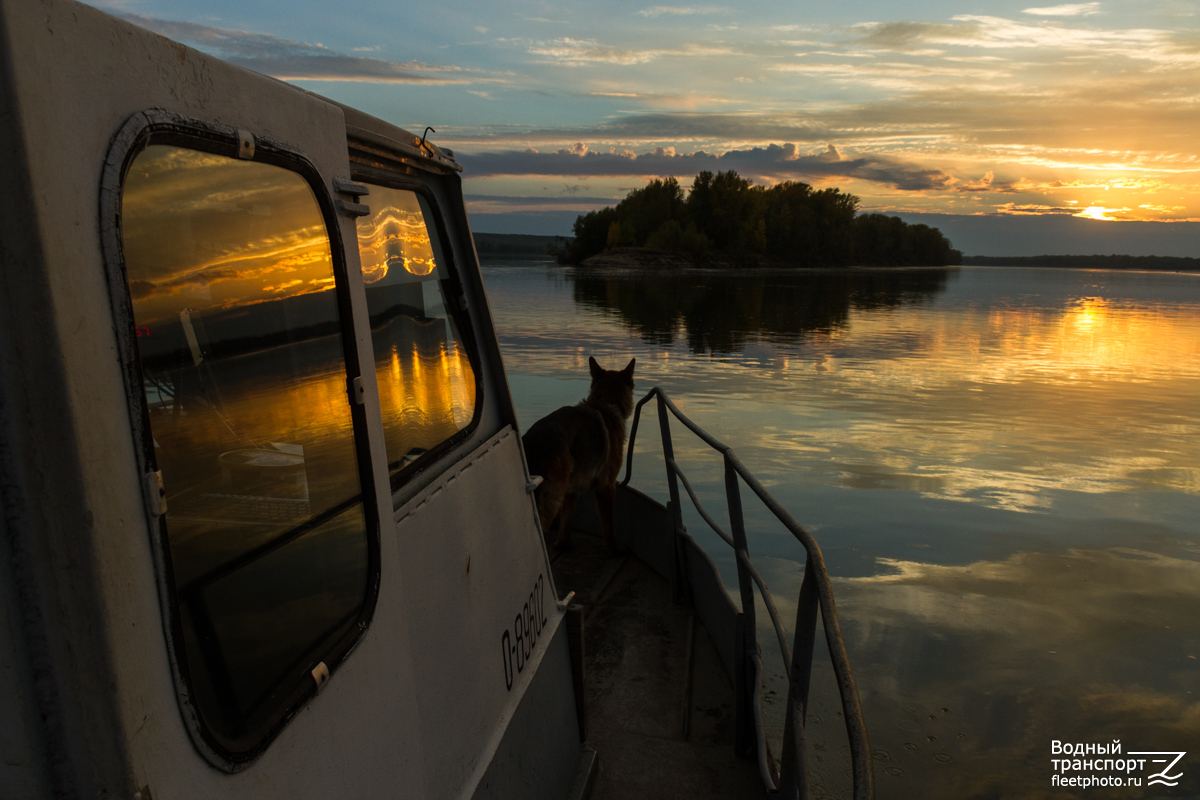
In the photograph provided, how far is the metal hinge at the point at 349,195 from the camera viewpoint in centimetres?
177

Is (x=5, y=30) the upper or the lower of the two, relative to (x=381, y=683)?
upper

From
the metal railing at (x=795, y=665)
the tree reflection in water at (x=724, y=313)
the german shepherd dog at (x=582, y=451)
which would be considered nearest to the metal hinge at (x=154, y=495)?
the metal railing at (x=795, y=665)

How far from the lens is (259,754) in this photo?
4.26ft

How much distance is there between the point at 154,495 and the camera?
1071 mm

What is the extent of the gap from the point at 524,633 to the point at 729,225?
14289 cm

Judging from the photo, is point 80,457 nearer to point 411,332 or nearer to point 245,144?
point 245,144

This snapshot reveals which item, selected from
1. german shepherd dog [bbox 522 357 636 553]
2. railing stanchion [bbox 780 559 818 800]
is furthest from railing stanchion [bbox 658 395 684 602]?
railing stanchion [bbox 780 559 818 800]

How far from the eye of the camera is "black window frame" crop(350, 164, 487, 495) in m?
2.22

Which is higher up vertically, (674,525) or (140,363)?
(140,363)

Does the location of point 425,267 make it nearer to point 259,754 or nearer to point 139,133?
point 139,133

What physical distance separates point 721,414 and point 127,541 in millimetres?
14504

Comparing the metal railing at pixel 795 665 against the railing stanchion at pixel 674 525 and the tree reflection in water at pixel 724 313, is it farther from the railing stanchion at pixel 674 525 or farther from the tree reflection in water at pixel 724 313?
the tree reflection in water at pixel 724 313

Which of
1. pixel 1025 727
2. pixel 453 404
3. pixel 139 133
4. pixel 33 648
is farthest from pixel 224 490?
pixel 1025 727

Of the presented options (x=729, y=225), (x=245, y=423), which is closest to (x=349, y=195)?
(x=245, y=423)
